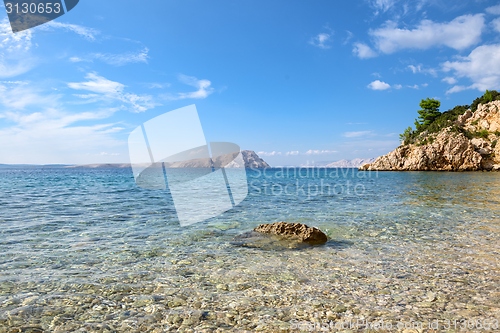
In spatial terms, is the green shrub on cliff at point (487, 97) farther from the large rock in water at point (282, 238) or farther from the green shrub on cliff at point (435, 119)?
the large rock in water at point (282, 238)

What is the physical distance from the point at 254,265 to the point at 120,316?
3.06 metres

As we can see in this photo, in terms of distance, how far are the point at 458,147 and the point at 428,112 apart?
40.9m

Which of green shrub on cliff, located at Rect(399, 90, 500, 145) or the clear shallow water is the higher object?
green shrub on cliff, located at Rect(399, 90, 500, 145)

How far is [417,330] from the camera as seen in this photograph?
3.82m

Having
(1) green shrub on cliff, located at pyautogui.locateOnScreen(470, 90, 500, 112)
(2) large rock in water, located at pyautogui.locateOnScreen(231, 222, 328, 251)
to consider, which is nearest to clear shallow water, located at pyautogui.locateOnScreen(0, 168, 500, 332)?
(2) large rock in water, located at pyautogui.locateOnScreen(231, 222, 328, 251)

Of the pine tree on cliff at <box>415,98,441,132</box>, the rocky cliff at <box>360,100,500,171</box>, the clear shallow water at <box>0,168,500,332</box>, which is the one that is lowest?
the clear shallow water at <box>0,168,500,332</box>

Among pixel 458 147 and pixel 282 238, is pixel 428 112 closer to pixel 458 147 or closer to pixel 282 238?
pixel 458 147

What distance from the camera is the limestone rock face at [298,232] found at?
8469 mm

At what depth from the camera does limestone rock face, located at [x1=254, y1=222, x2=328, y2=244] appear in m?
8.47

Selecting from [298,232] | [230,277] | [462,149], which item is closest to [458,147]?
[462,149]

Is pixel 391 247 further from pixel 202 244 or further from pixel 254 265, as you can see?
pixel 202 244

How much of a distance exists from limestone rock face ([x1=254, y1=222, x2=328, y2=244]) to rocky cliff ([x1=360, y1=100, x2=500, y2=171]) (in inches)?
2764

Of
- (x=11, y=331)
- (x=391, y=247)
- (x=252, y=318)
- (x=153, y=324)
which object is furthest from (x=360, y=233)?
(x=11, y=331)

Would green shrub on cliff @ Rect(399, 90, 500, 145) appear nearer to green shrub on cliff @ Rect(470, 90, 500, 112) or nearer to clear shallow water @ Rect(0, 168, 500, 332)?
green shrub on cliff @ Rect(470, 90, 500, 112)
